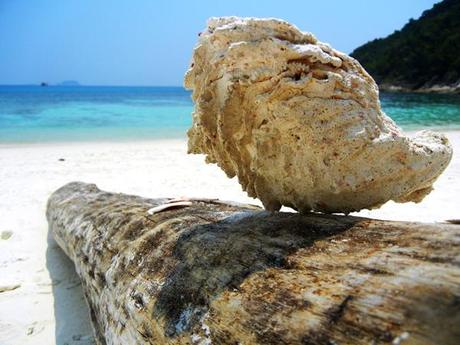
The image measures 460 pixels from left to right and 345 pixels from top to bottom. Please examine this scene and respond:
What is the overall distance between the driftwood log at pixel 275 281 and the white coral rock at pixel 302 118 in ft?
0.77

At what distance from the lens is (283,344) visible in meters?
1.45

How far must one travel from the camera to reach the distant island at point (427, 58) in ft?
165

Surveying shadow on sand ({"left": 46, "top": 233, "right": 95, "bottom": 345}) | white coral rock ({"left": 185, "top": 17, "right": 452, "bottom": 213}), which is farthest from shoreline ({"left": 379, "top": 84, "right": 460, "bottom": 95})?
white coral rock ({"left": 185, "top": 17, "right": 452, "bottom": 213})

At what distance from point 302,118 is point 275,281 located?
0.87m

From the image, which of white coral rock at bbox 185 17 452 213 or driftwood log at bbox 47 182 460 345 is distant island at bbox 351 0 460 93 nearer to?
white coral rock at bbox 185 17 452 213

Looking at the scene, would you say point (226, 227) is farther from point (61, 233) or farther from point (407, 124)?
point (407, 124)

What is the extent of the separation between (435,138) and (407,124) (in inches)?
700

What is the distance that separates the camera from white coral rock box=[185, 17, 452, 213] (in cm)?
212

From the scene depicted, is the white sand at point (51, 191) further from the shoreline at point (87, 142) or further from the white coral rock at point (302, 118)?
the white coral rock at point (302, 118)

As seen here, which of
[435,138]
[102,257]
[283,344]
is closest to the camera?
[283,344]

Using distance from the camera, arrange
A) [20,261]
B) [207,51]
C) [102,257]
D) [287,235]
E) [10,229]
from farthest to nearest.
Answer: [10,229], [20,261], [102,257], [207,51], [287,235]

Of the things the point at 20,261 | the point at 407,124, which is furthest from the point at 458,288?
the point at 407,124

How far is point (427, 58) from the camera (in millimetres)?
53438

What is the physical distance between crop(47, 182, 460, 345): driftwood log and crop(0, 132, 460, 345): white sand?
2.52 ft
